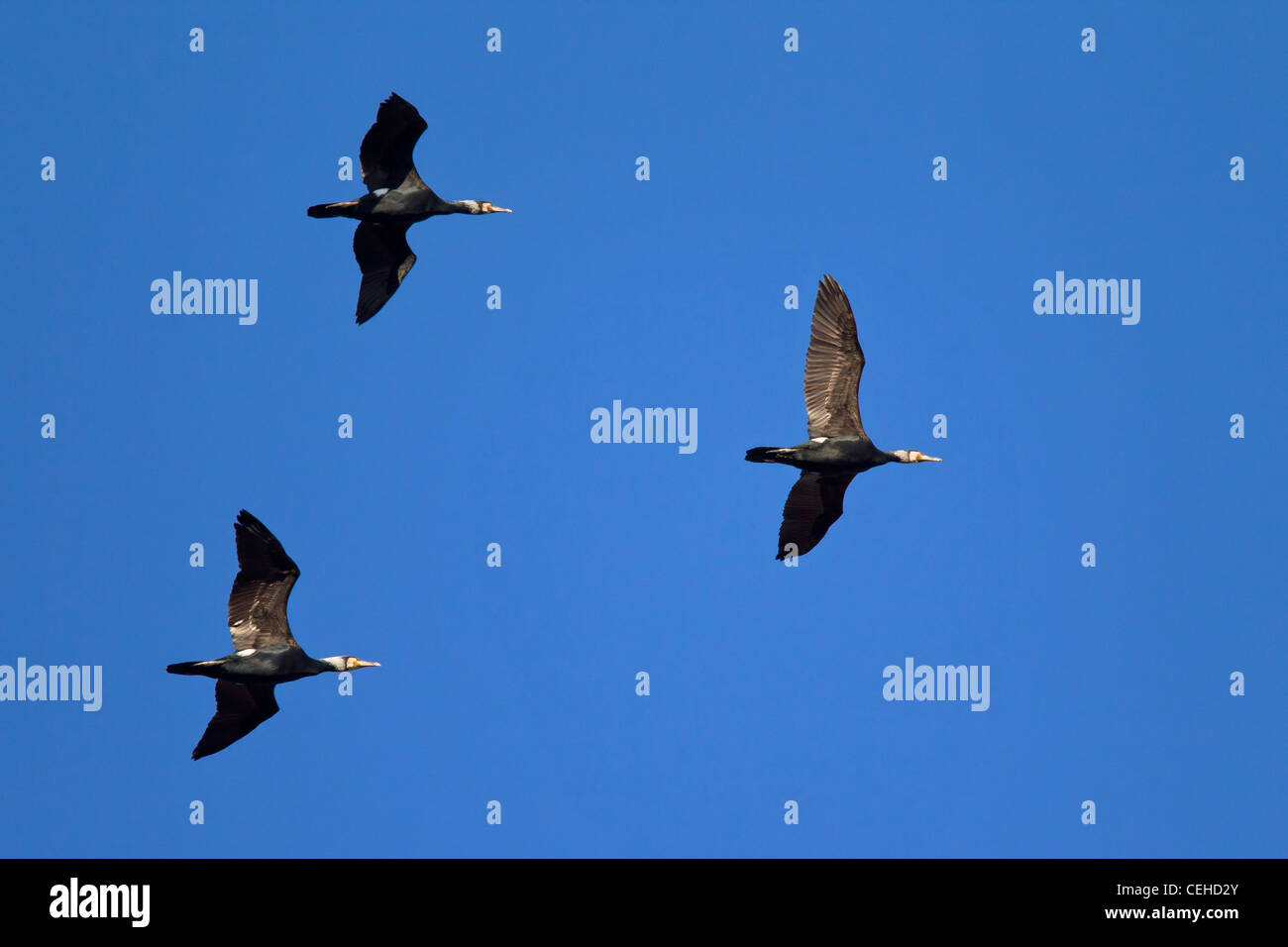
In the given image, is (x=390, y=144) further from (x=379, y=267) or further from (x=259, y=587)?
(x=259, y=587)

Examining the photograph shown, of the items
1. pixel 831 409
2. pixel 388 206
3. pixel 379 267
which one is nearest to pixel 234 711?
pixel 379 267

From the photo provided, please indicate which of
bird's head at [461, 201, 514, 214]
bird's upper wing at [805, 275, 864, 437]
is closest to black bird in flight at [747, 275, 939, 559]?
bird's upper wing at [805, 275, 864, 437]

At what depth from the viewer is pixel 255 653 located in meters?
42.0

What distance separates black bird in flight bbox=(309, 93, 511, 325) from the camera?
43.4 m

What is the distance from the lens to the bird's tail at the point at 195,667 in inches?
1588

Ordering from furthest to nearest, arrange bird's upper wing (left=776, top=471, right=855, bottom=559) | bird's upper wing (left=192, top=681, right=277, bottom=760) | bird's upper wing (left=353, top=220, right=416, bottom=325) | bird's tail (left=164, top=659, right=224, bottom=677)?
bird's upper wing (left=353, top=220, right=416, bottom=325) < bird's upper wing (left=776, top=471, right=855, bottom=559) < bird's upper wing (left=192, top=681, right=277, bottom=760) < bird's tail (left=164, top=659, right=224, bottom=677)

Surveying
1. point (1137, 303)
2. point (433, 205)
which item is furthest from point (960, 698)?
point (433, 205)

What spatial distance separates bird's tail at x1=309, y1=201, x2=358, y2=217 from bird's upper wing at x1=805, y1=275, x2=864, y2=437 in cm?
1117

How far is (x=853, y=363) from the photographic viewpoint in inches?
1705

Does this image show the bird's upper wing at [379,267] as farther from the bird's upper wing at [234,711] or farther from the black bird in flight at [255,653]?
the bird's upper wing at [234,711]

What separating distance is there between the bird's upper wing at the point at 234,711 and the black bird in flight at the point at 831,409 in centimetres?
1236

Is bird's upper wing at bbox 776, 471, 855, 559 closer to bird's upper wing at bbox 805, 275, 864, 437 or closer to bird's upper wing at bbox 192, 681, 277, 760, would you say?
bird's upper wing at bbox 805, 275, 864, 437

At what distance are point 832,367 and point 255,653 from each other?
14.6 metres
